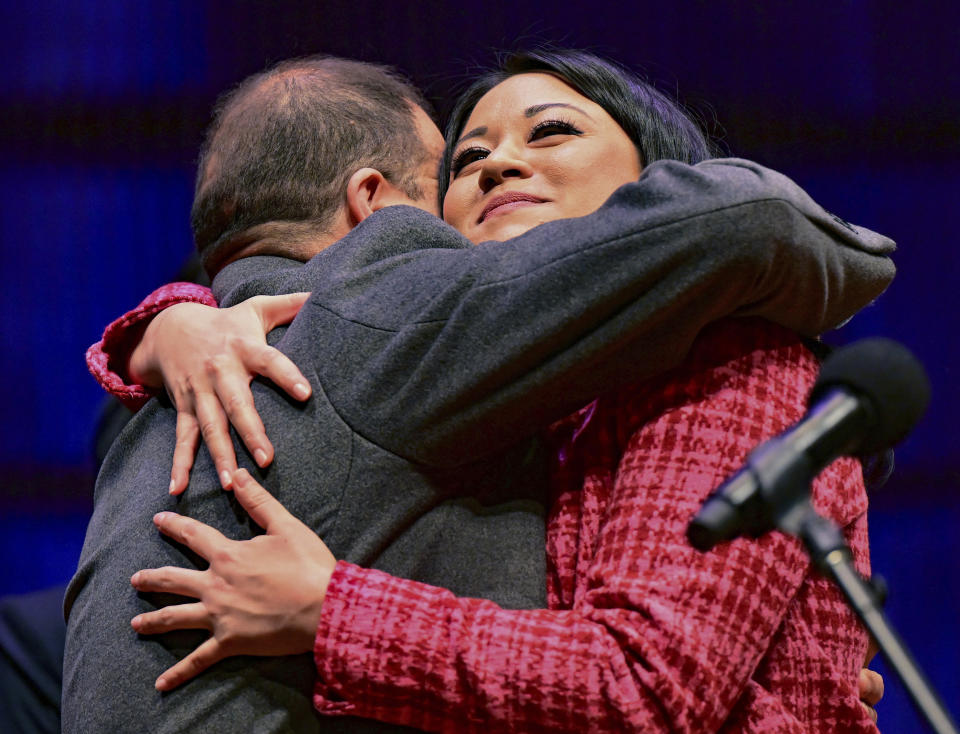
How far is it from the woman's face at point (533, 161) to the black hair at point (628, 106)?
0.02 m

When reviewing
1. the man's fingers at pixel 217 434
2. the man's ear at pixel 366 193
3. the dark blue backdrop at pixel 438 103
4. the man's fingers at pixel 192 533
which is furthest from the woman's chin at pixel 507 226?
the dark blue backdrop at pixel 438 103

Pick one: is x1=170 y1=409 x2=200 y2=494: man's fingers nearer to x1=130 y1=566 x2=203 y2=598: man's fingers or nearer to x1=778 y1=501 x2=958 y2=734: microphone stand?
x1=130 y1=566 x2=203 y2=598: man's fingers

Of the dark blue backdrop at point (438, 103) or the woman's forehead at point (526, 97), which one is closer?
the woman's forehead at point (526, 97)

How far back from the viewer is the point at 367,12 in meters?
2.93

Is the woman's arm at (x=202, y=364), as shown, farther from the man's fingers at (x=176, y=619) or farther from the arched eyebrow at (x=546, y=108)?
the arched eyebrow at (x=546, y=108)

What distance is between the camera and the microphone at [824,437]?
0.75 metres

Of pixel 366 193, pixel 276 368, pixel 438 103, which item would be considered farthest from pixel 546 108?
pixel 438 103

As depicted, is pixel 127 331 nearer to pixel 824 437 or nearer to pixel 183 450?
pixel 183 450

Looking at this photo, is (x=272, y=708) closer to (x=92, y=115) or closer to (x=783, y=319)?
(x=783, y=319)

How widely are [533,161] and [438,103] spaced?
1.17 metres

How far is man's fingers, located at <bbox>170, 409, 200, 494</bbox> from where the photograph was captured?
1.23 m

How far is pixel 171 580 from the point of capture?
116 centimetres

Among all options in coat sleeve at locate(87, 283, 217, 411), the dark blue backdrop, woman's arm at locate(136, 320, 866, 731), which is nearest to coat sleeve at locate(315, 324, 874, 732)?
woman's arm at locate(136, 320, 866, 731)

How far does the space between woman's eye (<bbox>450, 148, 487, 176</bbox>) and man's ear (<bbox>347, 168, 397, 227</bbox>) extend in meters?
0.16
